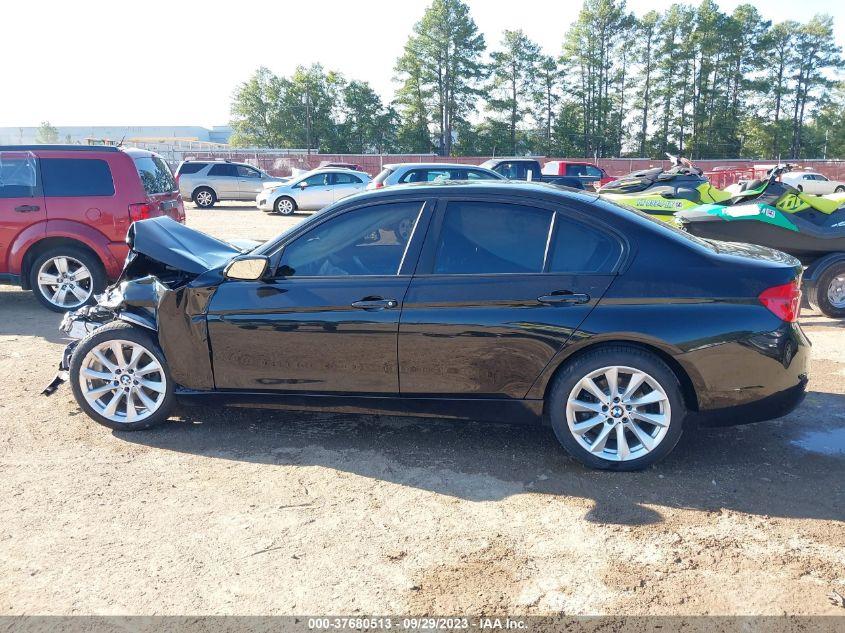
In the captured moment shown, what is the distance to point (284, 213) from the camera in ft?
71.1

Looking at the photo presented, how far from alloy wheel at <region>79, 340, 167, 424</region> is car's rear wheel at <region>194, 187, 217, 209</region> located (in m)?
20.9

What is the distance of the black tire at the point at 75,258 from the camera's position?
26.6ft

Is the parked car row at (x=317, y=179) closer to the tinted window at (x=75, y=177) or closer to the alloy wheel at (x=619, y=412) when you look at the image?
the tinted window at (x=75, y=177)

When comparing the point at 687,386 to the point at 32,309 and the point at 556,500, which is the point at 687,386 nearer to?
the point at 556,500

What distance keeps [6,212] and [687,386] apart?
7750mm

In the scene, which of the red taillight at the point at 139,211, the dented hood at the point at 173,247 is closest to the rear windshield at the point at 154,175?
the red taillight at the point at 139,211

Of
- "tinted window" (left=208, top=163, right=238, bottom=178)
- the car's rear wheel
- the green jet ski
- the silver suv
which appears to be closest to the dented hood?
the green jet ski

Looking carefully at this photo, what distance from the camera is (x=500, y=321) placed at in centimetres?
393

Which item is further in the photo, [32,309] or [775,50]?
[775,50]

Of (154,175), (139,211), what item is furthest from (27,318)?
(154,175)

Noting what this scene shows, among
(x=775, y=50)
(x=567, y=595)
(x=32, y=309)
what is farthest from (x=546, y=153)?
(x=567, y=595)

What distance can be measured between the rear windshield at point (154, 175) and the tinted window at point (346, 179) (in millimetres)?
13047

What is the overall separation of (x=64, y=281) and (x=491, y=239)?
6.24 metres

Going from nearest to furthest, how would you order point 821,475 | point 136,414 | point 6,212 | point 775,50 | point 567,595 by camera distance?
1. point 567,595
2. point 821,475
3. point 136,414
4. point 6,212
5. point 775,50
